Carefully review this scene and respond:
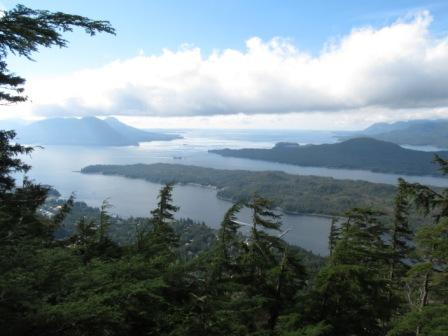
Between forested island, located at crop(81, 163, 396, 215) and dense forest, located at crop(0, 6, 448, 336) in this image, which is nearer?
dense forest, located at crop(0, 6, 448, 336)

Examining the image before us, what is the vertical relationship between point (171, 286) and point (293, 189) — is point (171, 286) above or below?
above

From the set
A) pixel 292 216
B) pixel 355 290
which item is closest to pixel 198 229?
pixel 292 216

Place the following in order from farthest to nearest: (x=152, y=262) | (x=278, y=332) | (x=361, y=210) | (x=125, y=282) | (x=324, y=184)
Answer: (x=324, y=184) → (x=361, y=210) → (x=278, y=332) → (x=152, y=262) → (x=125, y=282)

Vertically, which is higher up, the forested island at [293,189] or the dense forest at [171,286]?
the dense forest at [171,286]

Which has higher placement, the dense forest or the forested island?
the dense forest

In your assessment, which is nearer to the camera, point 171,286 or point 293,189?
point 171,286

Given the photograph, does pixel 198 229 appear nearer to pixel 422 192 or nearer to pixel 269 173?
pixel 422 192

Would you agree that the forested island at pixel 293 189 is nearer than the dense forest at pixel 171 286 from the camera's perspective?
No

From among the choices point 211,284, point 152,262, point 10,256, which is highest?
point 10,256
